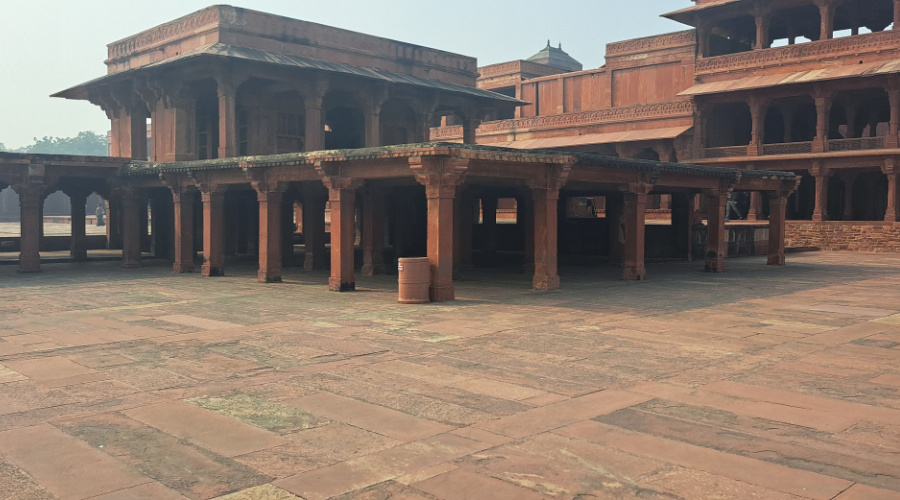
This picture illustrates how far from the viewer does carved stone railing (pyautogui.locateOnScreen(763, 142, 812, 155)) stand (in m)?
36.3

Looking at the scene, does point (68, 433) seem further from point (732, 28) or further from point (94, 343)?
point (732, 28)

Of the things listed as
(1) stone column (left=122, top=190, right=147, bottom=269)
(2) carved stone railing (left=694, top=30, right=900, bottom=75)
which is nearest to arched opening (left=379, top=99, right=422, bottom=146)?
(1) stone column (left=122, top=190, right=147, bottom=269)

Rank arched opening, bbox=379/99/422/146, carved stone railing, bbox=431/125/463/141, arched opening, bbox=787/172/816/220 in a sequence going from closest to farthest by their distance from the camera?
arched opening, bbox=379/99/422/146 → arched opening, bbox=787/172/816/220 → carved stone railing, bbox=431/125/463/141

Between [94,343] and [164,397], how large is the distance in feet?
12.4

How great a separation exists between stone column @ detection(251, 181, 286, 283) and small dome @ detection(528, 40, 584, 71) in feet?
153

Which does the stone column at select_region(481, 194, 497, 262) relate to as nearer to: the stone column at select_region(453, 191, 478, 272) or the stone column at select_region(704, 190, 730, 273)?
the stone column at select_region(453, 191, 478, 272)

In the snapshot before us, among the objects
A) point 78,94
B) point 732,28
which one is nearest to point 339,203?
point 78,94

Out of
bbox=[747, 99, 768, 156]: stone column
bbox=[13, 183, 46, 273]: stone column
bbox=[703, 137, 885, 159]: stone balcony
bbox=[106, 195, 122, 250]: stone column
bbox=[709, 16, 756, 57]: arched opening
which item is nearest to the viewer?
bbox=[13, 183, 46, 273]: stone column

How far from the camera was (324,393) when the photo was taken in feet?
26.2

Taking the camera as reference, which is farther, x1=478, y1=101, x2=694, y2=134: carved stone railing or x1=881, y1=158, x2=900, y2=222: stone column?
x1=478, y1=101, x2=694, y2=134: carved stone railing

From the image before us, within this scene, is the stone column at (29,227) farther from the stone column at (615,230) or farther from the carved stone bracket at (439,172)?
the stone column at (615,230)

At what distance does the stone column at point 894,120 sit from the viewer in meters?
33.4

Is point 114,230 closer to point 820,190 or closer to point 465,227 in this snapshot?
point 465,227

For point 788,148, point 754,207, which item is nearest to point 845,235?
point 754,207
